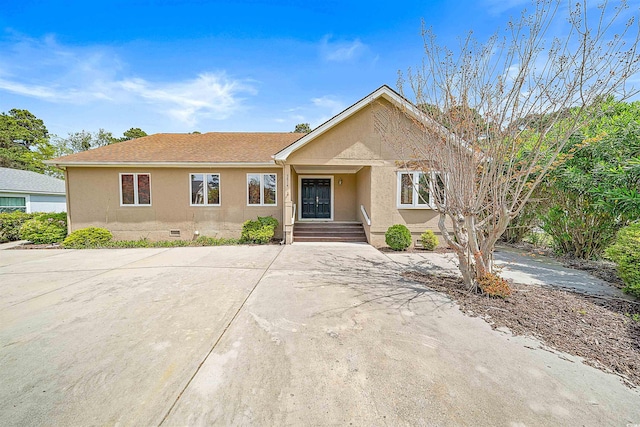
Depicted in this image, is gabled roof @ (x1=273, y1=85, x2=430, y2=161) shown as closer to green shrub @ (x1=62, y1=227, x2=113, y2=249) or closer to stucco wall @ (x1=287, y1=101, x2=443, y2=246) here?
stucco wall @ (x1=287, y1=101, x2=443, y2=246)

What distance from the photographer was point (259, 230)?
33.0ft

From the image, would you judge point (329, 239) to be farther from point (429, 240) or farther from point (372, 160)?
point (429, 240)

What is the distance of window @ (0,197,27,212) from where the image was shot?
15172 mm

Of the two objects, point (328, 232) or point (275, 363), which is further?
point (328, 232)

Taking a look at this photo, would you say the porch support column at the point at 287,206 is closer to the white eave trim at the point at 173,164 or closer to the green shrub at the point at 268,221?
the green shrub at the point at 268,221

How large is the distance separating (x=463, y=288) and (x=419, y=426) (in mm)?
3676

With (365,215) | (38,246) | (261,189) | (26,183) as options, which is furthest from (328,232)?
(26,183)

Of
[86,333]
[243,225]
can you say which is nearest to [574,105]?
[86,333]

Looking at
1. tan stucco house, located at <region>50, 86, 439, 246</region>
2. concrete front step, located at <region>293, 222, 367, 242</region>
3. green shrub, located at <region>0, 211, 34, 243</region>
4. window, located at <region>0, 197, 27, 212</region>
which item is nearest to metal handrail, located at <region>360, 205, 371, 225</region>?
tan stucco house, located at <region>50, 86, 439, 246</region>

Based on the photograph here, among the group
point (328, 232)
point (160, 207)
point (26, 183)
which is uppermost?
point (26, 183)

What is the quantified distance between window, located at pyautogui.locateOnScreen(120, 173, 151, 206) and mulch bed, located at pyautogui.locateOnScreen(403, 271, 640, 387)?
11286mm

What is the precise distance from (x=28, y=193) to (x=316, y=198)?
18701 millimetres

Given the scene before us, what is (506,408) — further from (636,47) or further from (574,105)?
(636,47)

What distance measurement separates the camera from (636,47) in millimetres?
3525
